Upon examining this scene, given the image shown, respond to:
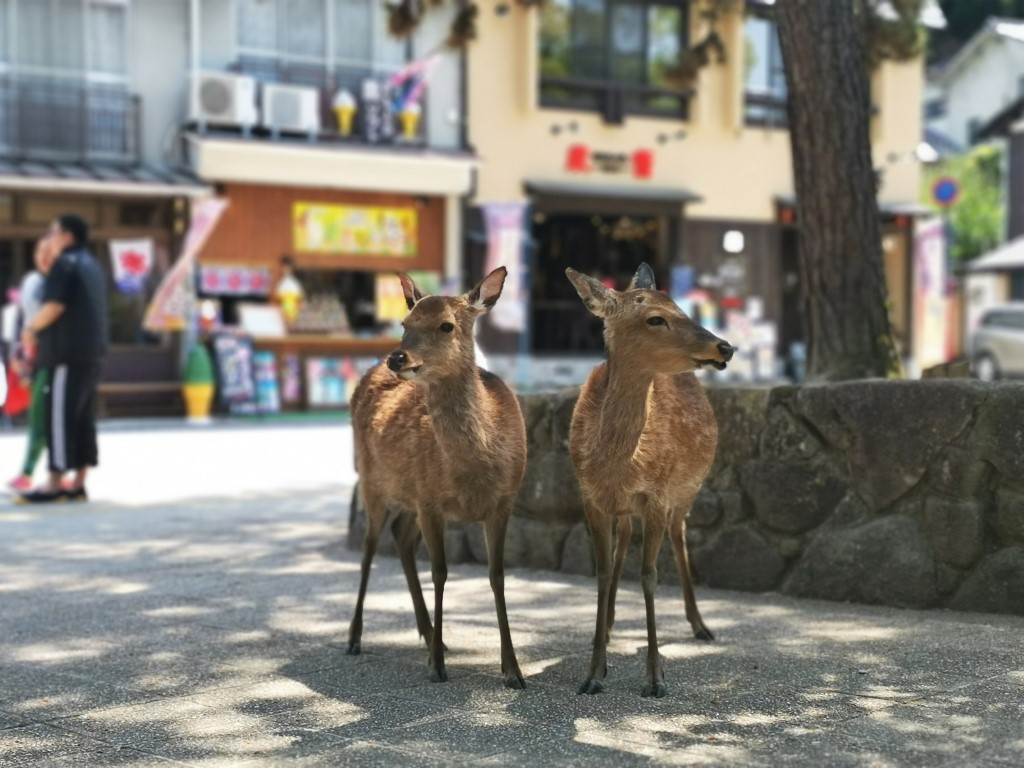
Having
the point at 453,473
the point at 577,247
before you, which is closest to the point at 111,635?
the point at 453,473

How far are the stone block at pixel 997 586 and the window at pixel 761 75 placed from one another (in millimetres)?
24839

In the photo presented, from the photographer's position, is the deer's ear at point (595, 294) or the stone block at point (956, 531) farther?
the stone block at point (956, 531)

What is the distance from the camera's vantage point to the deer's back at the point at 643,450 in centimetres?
550

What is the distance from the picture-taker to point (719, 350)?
16.6 feet

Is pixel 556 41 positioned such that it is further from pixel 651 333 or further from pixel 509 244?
pixel 651 333

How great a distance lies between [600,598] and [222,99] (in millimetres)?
19919

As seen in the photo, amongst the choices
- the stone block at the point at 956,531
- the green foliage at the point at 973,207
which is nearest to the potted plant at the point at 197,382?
the stone block at the point at 956,531

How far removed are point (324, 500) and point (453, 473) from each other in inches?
258

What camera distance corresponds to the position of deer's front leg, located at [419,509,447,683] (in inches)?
217

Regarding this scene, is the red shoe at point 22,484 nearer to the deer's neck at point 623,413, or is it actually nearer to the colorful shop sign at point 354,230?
the deer's neck at point 623,413

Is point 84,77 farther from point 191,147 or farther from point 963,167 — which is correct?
point 963,167

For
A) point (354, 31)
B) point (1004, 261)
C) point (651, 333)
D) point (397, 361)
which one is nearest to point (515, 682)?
point (397, 361)

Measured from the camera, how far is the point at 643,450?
5.56 metres

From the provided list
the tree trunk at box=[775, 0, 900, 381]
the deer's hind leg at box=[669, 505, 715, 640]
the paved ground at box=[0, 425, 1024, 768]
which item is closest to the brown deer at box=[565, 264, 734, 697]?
the paved ground at box=[0, 425, 1024, 768]
